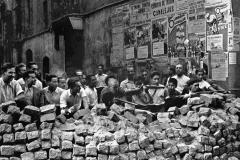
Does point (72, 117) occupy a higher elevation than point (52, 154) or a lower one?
higher

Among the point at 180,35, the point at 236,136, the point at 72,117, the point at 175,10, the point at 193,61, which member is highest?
the point at 175,10

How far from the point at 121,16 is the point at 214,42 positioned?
4.59 meters

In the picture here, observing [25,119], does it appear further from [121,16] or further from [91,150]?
[121,16]

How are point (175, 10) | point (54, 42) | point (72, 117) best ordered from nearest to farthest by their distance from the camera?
point (72, 117), point (175, 10), point (54, 42)

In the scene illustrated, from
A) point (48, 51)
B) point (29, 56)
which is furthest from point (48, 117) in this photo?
point (29, 56)

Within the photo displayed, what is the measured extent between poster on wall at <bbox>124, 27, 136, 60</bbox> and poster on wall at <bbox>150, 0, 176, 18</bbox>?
1192 mm

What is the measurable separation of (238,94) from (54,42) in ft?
35.8

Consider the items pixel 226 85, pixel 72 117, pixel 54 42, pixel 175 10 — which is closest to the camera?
pixel 72 117

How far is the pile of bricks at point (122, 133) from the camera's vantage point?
17.7 ft

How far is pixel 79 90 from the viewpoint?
659 cm

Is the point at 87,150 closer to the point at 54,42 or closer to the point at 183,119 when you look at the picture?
the point at 183,119

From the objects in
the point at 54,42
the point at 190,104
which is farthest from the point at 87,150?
the point at 54,42

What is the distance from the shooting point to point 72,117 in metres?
6.13

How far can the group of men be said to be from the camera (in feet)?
21.3
